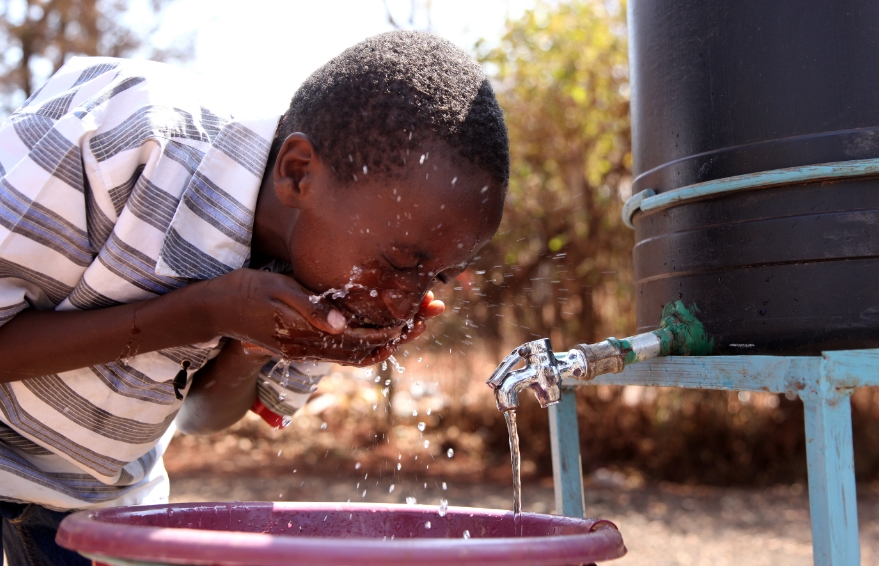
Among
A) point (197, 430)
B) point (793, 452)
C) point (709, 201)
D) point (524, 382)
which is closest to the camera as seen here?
point (524, 382)

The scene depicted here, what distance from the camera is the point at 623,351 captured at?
1.32 m

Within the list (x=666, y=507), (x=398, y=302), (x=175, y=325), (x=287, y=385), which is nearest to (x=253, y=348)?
(x=175, y=325)

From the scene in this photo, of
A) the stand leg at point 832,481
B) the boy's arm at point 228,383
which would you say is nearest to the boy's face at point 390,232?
the boy's arm at point 228,383

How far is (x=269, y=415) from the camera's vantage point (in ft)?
6.14

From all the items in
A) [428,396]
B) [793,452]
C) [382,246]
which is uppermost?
[382,246]

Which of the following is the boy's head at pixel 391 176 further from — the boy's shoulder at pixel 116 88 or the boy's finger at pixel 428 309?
the boy's shoulder at pixel 116 88

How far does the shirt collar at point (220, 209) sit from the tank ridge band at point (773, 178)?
0.77 metres

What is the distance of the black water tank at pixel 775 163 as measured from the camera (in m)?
1.22

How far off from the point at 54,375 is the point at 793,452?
180 inches

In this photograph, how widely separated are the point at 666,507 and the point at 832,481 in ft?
12.0

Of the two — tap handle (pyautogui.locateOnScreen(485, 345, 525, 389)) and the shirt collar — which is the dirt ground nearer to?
tap handle (pyautogui.locateOnScreen(485, 345, 525, 389))

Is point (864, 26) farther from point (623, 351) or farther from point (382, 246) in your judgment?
point (382, 246)

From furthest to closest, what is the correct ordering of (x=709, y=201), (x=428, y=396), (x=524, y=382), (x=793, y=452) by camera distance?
(x=428, y=396) < (x=793, y=452) < (x=709, y=201) < (x=524, y=382)

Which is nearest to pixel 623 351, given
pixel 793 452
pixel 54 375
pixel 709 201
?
pixel 709 201
